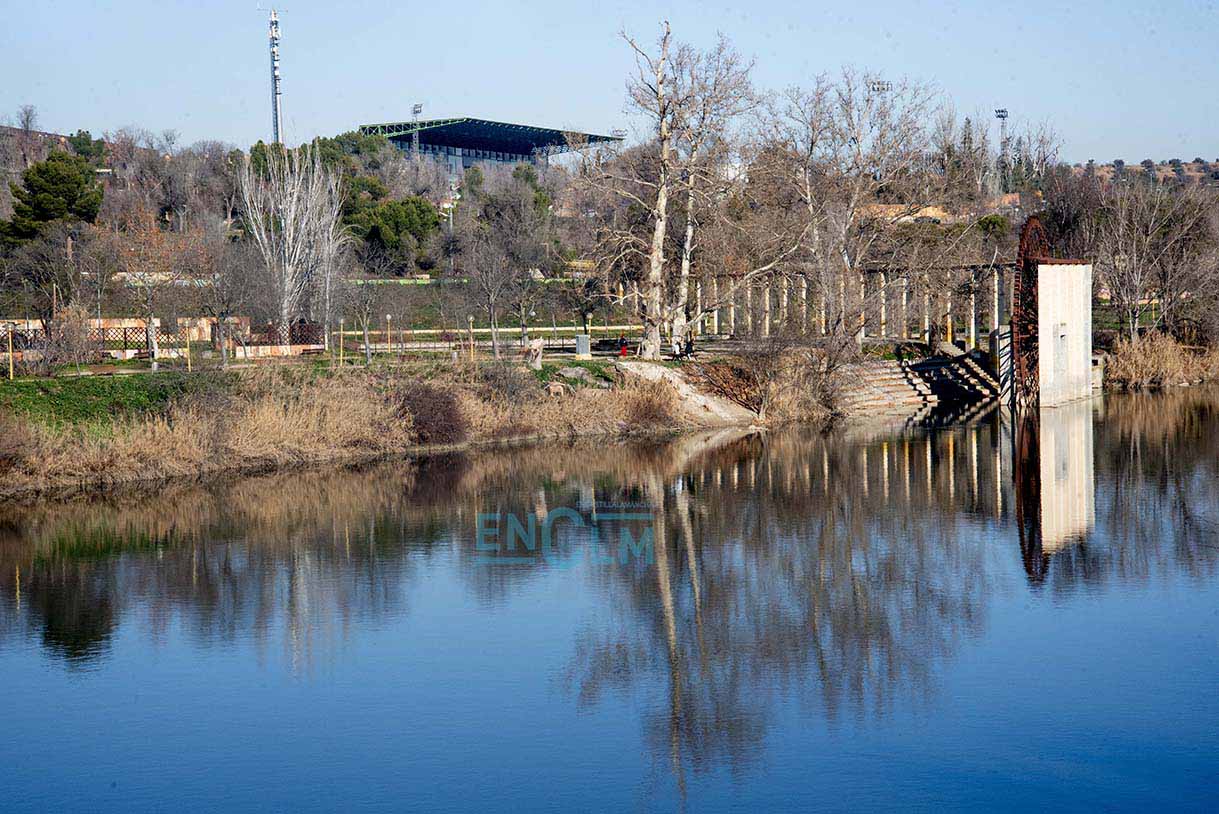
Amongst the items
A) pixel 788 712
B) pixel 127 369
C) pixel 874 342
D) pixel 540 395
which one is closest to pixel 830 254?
pixel 874 342

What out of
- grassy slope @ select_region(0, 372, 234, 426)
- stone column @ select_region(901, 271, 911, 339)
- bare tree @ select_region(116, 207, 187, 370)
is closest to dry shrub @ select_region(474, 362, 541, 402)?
grassy slope @ select_region(0, 372, 234, 426)

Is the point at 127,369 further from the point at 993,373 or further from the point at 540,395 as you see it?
the point at 993,373

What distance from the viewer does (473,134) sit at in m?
108

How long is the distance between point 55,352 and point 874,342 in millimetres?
27862

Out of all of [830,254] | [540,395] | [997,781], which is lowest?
[997,781]

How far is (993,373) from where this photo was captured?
45781 millimetres

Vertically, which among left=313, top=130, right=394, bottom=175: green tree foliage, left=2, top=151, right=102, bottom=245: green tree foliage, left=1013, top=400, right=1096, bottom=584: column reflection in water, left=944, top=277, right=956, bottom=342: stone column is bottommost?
left=1013, top=400, right=1096, bottom=584: column reflection in water

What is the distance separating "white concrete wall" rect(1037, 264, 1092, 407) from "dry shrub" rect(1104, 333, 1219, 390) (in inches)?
166

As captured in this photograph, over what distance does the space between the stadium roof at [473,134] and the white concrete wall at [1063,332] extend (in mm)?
61582

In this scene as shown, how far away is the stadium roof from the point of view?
337 feet

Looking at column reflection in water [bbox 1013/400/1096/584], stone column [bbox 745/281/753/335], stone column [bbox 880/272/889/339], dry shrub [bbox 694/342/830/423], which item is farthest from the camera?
stone column [bbox 745/281/753/335]

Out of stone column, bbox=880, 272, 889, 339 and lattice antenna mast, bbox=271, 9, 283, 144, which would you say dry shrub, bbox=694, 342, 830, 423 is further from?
lattice antenna mast, bbox=271, 9, 283, 144

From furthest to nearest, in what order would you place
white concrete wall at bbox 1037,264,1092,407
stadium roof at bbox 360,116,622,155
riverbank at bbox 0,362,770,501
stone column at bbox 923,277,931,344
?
stadium roof at bbox 360,116,622,155
stone column at bbox 923,277,931,344
white concrete wall at bbox 1037,264,1092,407
riverbank at bbox 0,362,770,501

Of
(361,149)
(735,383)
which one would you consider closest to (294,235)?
(735,383)
